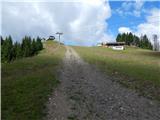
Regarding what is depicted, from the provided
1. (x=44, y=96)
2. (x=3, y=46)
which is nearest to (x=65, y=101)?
(x=44, y=96)

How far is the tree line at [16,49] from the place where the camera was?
105375mm

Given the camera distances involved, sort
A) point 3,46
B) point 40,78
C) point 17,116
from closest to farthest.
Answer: point 17,116 → point 40,78 → point 3,46

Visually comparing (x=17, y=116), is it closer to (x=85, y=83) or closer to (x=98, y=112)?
(x=98, y=112)

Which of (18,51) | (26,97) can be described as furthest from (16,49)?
(26,97)

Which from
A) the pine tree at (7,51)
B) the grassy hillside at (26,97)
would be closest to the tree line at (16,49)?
the pine tree at (7,51)

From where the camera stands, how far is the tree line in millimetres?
105375

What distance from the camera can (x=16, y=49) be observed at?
11194 centimetres

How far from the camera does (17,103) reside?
59.2ft

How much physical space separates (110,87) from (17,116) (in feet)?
36.6

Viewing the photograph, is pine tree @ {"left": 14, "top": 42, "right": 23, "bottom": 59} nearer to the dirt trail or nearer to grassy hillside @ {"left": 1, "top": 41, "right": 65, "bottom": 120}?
grassy hillside @ {"left": 1, "top": 41, "right": 65, "bottom": 120}

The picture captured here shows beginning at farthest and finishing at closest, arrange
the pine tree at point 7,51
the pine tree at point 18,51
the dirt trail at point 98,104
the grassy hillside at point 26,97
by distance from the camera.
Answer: the pine tree at point 18,51 < the pine tree at point 7,51 < the dirt trail at point 98,104 < the grassy hillside at point 26,97

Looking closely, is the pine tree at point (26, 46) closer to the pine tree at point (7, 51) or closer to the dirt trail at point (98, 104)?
the pine tree at point (7, 51)

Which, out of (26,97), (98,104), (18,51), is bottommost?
(98,104)

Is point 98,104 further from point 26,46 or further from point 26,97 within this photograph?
point 26,46
